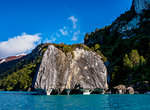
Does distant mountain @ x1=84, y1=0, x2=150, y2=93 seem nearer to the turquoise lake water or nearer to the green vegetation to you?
the green vegetation

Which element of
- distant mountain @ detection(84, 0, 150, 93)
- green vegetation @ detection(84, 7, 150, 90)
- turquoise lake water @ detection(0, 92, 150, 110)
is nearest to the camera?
turquoise lake water @ detection(0, 92, 150, 110)

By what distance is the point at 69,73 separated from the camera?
196ft

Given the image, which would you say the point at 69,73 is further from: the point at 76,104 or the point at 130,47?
the point at 130,47

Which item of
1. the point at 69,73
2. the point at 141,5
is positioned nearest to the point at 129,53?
the point at 69,73

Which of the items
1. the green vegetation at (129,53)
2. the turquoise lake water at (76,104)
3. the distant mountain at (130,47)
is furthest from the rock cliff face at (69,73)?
the turquoise lake water at (76,104)

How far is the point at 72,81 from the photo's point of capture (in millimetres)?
59344

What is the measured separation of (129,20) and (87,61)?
305 feet

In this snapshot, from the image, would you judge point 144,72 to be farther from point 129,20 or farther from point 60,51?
point 129,20

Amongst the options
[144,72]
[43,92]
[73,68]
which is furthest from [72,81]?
[144,72]

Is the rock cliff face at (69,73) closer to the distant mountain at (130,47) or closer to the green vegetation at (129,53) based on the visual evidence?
the distant mountain at (130,47)

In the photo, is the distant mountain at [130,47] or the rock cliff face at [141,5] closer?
the distant mountain at [130,47]

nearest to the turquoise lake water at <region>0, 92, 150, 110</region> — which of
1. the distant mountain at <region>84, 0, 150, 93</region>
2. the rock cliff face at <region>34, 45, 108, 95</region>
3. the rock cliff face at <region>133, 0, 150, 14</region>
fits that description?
the rock cliff face at <region>34, 45, 108, 95</region>

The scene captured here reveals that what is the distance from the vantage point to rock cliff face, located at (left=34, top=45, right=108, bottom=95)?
5512cm

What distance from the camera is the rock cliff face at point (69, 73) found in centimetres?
5512
